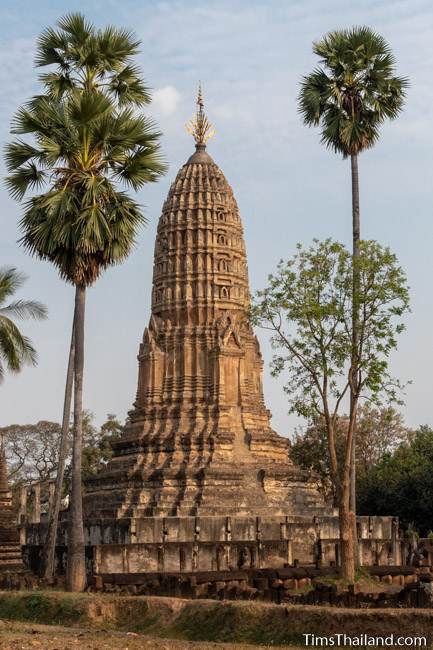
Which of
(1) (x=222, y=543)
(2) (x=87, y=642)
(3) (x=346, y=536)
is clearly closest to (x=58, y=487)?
(1) (x=222, y=543)

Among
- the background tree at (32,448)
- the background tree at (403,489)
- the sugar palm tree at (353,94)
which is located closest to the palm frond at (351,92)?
the sugar palm tree at (353,94)

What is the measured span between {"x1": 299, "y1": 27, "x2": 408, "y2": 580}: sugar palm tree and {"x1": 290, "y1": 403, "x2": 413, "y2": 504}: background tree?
26.9 meters

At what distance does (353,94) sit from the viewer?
110 ft

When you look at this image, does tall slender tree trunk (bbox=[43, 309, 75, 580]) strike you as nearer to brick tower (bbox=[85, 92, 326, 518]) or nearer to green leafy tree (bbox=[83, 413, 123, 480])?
brick tower (bbox=[85, 92, 326, 518])

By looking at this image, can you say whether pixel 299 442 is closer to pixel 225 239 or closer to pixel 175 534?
pixel 225 239

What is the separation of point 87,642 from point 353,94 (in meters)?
21.5

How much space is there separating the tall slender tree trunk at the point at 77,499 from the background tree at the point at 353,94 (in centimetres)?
1024

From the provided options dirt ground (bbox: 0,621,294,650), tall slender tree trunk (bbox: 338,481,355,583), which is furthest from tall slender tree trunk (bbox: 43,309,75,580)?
dirt ground (bbox: 0,621,294,650)

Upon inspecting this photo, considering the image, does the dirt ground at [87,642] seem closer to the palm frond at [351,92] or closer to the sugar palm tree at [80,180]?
the sugar palm tree at [80,180]

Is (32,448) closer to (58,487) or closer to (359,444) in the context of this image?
(359,444)

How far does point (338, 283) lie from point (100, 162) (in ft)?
25.3

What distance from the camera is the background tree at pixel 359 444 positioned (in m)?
60.7

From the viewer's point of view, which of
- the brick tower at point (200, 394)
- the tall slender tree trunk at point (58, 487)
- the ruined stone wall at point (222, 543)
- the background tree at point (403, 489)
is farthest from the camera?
the background tree at point (403, 489)

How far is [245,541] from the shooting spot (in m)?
35.7
